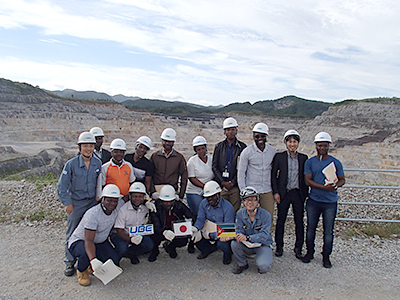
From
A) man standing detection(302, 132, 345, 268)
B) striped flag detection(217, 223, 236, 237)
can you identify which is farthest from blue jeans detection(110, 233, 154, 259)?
man standing detection(302, 132, 345, 268)

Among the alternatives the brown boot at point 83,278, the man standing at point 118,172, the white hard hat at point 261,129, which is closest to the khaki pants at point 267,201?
the white hard hat at point 261,129

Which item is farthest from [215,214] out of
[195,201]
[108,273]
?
[108,273]

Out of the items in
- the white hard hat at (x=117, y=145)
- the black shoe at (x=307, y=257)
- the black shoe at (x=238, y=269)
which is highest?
the white hard hat at (x=117, y=145)

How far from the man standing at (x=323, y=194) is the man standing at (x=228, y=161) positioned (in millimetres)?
1121

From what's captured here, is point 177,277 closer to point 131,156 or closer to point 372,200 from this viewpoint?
point 131,156

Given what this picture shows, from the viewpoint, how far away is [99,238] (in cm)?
403

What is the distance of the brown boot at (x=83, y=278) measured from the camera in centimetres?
A: 379

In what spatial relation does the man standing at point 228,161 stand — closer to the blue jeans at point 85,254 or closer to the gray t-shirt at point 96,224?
the gray t-shirt at point 96,224

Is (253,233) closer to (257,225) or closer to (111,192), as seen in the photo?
(257,225)

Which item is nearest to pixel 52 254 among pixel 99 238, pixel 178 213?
pixel 99 238

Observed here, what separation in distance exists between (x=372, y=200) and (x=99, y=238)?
689 centimetres

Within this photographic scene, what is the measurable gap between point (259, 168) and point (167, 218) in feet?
5.39

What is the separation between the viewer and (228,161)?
488 centimetres

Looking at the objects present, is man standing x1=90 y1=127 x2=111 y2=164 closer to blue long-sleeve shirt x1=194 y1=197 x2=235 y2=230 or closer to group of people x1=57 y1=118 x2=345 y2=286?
group of people x1=57 y1=118 x2=345 y2=286
